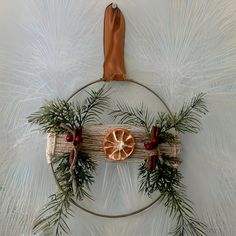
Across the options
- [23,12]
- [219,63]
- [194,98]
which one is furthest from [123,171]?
[23,12]

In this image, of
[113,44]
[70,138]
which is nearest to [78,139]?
[70,138]

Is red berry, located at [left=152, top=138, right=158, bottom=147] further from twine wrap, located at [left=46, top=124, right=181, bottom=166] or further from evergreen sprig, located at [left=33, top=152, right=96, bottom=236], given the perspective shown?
evergreen sprig, located at [left=33, top=152, right=96, bottom=236]

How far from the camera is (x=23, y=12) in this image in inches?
36.7

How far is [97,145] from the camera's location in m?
0.86

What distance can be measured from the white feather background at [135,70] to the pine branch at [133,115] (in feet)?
0.20

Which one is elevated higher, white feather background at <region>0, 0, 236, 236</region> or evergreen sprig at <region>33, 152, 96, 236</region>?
white feather background at <region>0, 0, 236, 236</region>

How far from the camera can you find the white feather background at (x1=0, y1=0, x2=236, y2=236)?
90cm

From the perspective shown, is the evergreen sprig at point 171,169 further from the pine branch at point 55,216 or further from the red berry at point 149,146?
the pine branch at point 55,216

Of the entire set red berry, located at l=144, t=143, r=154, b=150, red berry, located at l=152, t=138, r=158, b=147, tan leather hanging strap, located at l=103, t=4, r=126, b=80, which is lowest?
red berry, located at l=144, t=143, r=154, b=150

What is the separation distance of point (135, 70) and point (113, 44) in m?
0.08

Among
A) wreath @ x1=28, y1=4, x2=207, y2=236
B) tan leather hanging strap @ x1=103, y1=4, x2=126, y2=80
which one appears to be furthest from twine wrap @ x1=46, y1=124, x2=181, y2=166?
tan leather hanging strap @ x1=103, y1=4, x2=126, y2=80

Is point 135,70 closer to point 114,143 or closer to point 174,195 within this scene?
point 114,143

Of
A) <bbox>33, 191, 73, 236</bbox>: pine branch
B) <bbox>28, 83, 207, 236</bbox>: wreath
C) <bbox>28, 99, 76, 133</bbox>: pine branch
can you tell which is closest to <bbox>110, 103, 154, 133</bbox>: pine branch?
<bbox>28, 83, 207, 236</bbox>: wreath

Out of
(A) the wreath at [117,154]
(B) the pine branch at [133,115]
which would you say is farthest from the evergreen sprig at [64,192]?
(B) the pine branch at [133,115]
